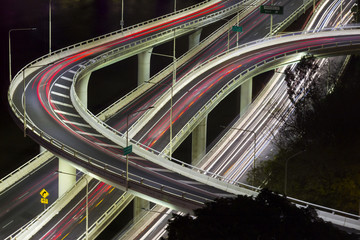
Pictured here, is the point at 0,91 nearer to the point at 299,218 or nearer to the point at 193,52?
the point at 193,52

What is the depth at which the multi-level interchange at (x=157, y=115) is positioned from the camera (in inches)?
3300

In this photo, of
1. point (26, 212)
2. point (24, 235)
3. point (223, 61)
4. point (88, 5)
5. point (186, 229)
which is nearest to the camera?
point (186, 229)

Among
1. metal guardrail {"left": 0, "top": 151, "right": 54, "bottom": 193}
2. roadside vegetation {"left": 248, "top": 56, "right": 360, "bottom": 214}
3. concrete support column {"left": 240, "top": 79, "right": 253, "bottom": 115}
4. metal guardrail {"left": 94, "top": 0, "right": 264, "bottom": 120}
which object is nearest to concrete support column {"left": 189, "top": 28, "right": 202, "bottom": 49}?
metal guardrail {"left": 94, "top": 0, "right": 264, "bottom": 120}

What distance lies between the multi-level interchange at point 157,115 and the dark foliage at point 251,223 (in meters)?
14.3

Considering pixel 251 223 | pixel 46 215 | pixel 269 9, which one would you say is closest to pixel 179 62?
pixel 269 9

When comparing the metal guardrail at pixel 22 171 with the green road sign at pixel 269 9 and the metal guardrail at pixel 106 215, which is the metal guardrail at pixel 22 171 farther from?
the green road sign at pixel 269 9

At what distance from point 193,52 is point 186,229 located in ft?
266

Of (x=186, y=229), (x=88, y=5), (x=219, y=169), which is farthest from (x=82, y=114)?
(x=88, y=5)

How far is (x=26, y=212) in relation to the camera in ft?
307

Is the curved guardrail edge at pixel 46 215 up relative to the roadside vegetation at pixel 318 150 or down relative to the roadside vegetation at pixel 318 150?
down

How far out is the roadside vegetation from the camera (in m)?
93.4

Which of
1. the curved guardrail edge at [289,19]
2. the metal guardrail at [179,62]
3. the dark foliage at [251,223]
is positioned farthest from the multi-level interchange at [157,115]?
the dark foliage at [251,223]

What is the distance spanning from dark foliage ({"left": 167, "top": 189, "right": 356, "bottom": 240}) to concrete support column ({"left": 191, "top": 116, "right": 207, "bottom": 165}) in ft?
171

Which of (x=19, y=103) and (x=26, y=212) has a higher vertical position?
(x=19, y=103)
